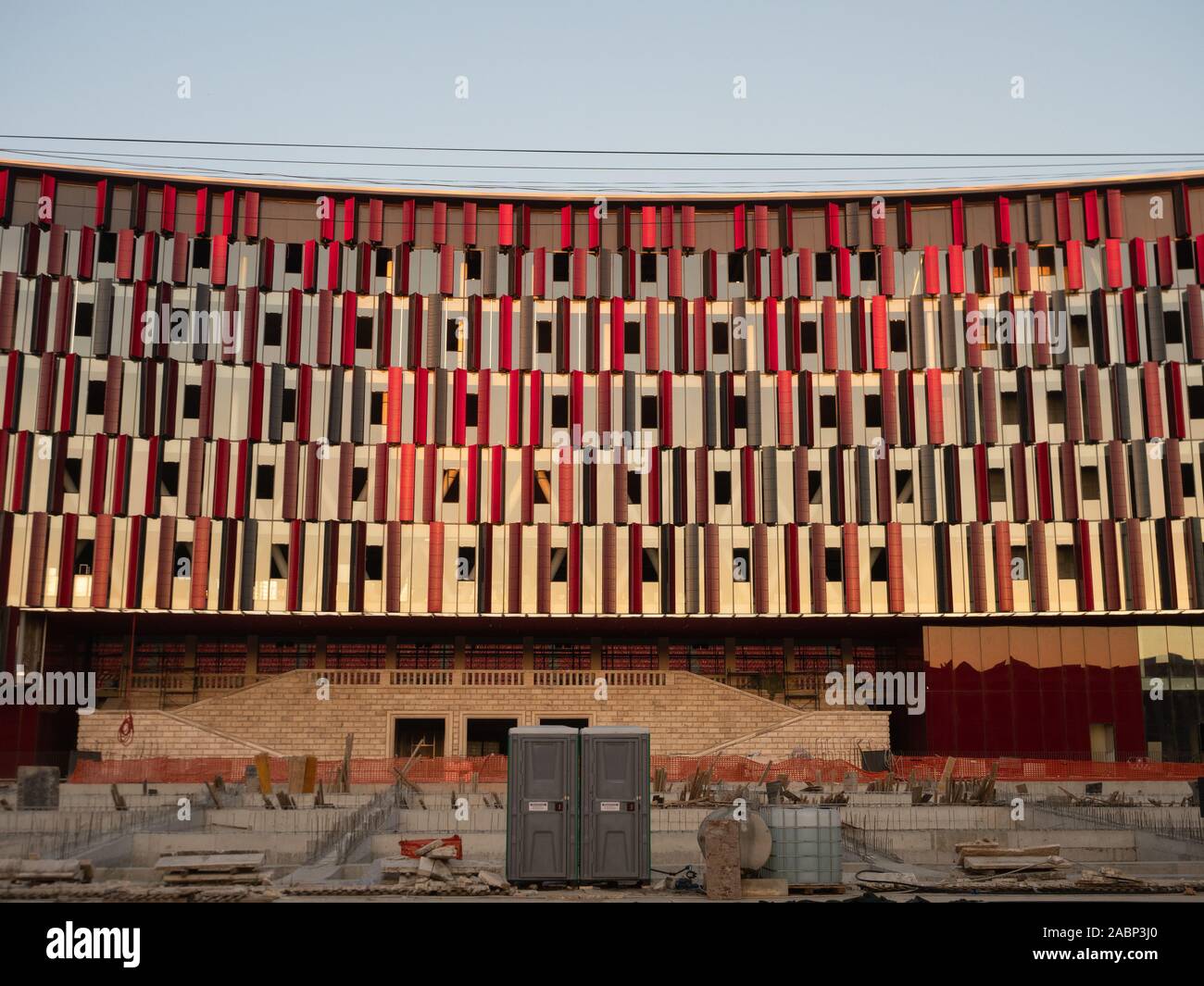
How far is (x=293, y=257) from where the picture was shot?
188 feet

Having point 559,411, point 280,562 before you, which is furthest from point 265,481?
point 559,411

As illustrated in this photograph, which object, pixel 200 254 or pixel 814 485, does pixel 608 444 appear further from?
pixel 200 254

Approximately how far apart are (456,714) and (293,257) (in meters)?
23.8

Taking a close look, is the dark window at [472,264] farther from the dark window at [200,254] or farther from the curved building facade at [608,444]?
the dark window at [200,254]

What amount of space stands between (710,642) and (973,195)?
2623 centimetres

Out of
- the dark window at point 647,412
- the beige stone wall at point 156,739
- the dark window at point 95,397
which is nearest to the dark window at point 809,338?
the dark window at point 647,412

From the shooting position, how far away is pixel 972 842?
80.2ft

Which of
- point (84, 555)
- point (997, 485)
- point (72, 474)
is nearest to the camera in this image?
point (84, 555)

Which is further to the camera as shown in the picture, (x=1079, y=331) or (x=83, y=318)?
(x=1079, y=331)

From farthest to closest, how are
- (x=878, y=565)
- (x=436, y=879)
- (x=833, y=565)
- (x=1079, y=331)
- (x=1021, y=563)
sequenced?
(x=1079, y=331), (x=833, y=565), (x=878, y=565), (x=1021, y=563), (x=436, y=879)

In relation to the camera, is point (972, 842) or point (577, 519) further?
point (577, 519)
